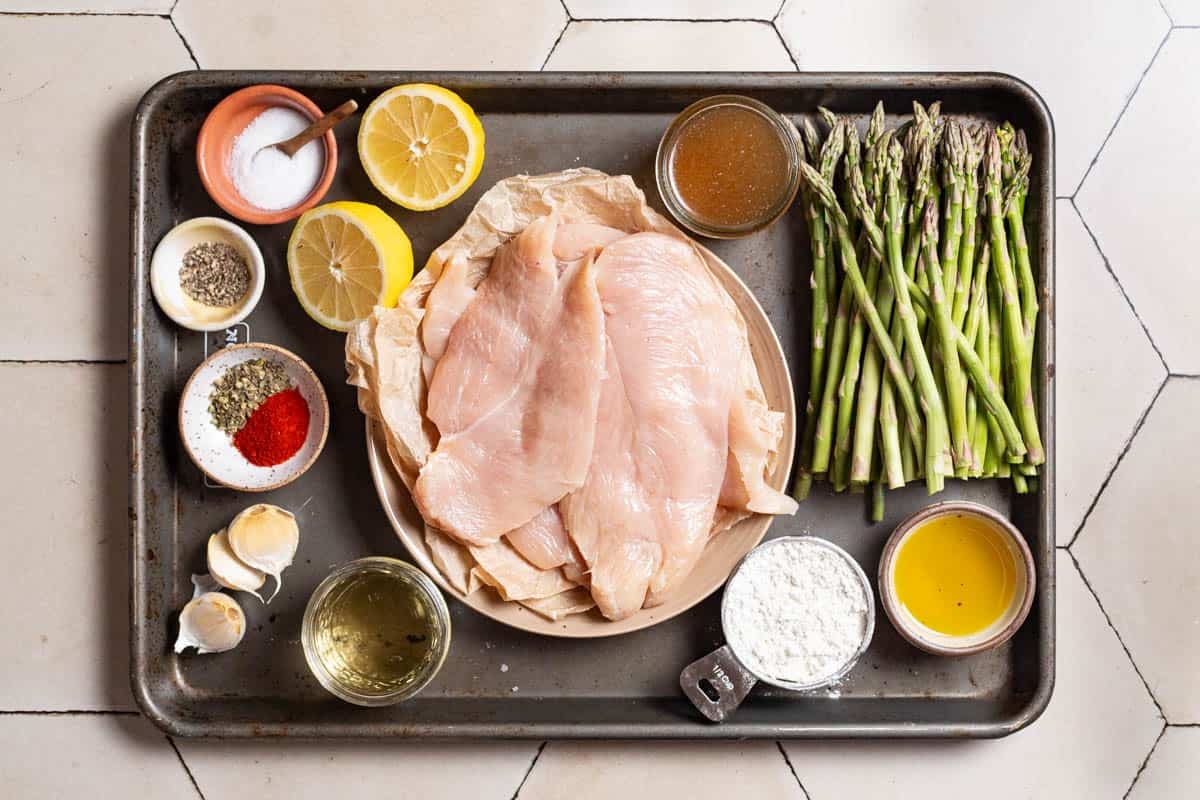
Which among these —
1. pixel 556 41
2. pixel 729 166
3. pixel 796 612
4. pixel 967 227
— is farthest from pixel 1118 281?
pixel 556 41

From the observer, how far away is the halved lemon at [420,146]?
230 centimetres

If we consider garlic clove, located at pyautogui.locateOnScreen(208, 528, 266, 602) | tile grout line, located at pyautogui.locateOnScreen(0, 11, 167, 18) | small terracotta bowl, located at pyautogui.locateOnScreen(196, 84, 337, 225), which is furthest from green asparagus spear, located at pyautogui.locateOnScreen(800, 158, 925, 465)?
tile grout line, located at pyautogui.locateOnScreen(0, 11, 167, 18)

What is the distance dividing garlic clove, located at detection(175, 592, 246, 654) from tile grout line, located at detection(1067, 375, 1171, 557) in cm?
222

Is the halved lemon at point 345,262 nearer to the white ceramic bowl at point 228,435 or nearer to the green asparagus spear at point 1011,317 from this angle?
Result: the white ceramic bowl at point 228,435

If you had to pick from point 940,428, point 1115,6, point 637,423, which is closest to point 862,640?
point 940,428

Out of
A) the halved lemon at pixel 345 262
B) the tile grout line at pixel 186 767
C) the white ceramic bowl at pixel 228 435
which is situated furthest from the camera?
the tile grout line at pixel 186 767

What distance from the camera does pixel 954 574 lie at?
94.7 inches

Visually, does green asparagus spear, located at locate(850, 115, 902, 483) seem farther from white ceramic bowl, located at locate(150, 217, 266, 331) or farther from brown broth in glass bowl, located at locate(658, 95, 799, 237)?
white ceramic bowl, located at locate(150, 217, 266, 331)

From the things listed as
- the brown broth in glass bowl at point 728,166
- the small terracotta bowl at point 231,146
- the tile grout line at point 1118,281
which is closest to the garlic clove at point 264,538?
the small terracotta bowl at point 231,146

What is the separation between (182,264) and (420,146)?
689mm

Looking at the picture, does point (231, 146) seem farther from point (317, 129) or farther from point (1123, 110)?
point (1123, 110)

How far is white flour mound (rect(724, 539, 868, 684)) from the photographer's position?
2316 millimetres

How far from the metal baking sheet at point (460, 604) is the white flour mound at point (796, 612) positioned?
5.2 inches

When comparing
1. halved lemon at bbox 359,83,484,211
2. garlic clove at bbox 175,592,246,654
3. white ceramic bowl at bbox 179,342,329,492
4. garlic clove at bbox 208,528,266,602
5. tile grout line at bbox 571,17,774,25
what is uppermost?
tile grout line at bbox 571,17,774,25
